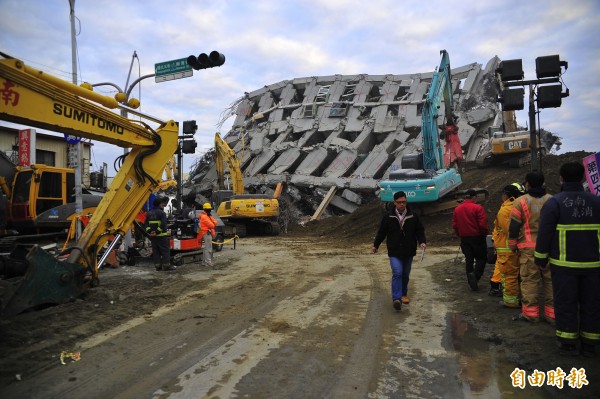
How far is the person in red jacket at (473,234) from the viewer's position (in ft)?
23.6

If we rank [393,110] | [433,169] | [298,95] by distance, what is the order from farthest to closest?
[298,95], [393,110], [433,169]

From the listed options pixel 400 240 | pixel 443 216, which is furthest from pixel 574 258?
pixel 443 216

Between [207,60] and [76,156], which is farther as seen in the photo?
[207,60]

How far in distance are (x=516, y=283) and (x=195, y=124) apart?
12.4 meters

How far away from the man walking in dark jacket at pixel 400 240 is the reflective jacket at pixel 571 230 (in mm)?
2125

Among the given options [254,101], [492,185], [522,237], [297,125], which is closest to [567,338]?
[522,237]

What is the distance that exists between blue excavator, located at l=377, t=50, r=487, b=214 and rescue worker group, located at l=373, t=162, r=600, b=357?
824 cm

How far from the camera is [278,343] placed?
4871 mm

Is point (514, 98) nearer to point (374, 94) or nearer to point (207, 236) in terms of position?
point (207, 236)

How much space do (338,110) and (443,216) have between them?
48.0 feet

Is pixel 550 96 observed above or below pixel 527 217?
above

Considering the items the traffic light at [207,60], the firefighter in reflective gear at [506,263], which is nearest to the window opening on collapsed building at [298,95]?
the traffic light at [207,60]

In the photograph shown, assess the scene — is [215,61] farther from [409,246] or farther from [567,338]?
[567,338]

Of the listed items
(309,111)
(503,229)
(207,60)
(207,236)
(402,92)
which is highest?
(402,92)
